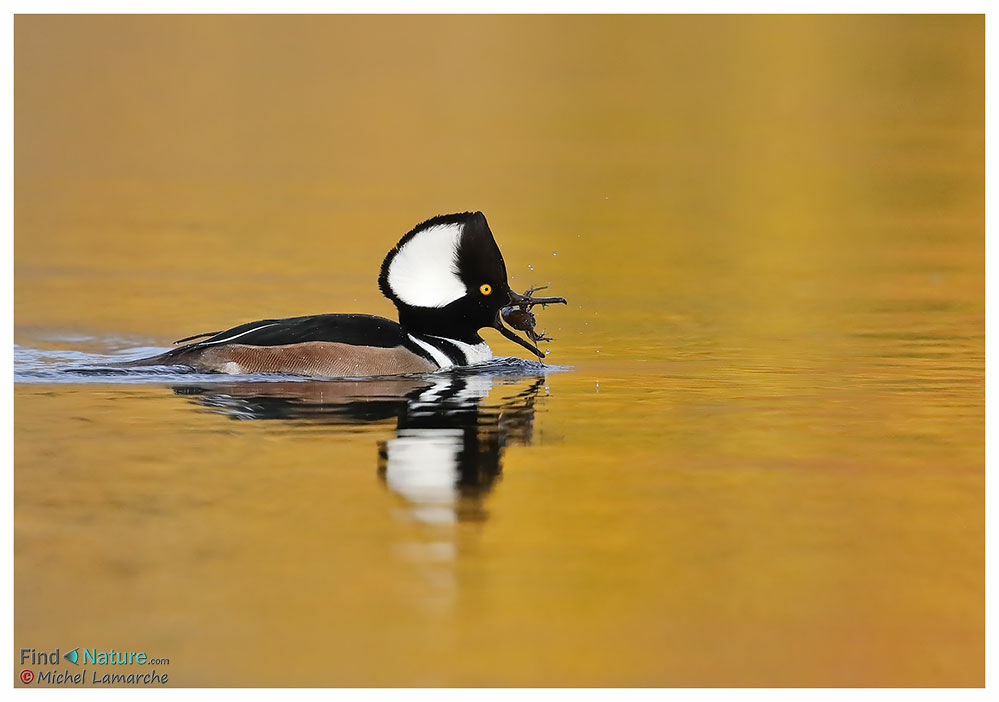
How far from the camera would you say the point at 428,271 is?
34.7 ft

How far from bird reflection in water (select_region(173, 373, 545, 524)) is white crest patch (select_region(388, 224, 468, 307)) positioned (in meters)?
0.53

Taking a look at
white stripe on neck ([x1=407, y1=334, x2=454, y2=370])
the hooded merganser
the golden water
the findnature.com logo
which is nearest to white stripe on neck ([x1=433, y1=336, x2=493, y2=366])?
→ the hooded merganser

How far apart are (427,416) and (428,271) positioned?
1804 millimetres

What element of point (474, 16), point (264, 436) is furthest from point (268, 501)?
point (474, 16)

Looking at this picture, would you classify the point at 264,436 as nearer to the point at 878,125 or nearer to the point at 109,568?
the point at 109,568

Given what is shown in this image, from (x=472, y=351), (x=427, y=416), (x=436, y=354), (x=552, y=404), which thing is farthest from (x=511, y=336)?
(x=427, y=416)

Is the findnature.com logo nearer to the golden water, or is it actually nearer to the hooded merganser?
the golden water

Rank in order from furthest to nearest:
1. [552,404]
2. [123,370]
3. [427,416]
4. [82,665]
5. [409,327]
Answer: [409,327], [123,370], [552,404], [427,416], [82,665]

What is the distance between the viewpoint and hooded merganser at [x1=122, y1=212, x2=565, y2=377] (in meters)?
10.2

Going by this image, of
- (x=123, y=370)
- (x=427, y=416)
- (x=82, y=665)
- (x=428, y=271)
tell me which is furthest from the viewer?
(x=428, y=271)

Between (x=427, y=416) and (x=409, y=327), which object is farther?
(x=409, y=327)

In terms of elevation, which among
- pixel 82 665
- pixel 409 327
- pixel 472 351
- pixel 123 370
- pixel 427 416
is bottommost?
pixel 82 665

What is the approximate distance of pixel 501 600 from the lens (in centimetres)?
587

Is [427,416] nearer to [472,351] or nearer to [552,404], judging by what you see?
[552,404]
